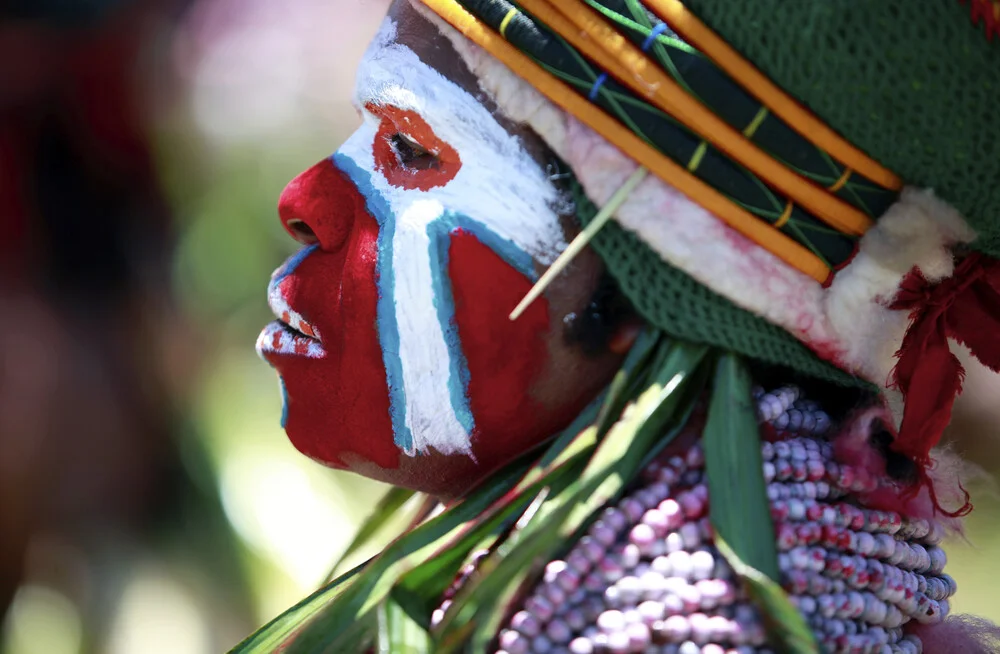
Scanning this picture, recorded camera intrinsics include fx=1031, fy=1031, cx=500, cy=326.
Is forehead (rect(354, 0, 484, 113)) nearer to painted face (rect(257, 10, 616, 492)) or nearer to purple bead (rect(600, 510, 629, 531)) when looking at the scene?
painted face (rect(257, 10, 616, 492))

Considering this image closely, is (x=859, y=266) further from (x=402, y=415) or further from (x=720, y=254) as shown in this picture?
(x=402, y=415)

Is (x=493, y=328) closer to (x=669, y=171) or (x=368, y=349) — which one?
(x=368, y=349)

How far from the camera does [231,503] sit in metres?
3.47

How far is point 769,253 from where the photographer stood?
1.24 metres

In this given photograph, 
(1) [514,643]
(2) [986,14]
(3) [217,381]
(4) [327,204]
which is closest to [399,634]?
(1) [514,643]

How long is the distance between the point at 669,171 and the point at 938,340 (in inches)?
16.0

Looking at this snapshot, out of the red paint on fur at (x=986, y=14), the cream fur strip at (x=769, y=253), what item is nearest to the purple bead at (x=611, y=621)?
the cream fur strip at (x=769, y=253)

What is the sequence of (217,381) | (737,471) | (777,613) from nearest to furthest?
(777,613), (737,471), (217,381)

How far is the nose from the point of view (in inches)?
56.1

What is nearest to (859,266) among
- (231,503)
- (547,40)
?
(547,40)

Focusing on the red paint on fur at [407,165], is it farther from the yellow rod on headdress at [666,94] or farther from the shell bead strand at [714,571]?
the shell bead strand at [714,571]

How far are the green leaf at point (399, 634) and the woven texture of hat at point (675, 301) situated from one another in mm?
463

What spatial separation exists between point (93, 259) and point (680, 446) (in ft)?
8.99

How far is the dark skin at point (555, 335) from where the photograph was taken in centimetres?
132
